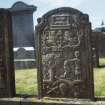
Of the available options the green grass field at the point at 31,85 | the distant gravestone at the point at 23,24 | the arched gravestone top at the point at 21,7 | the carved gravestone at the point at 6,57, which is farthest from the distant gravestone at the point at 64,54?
the arched gravestone top at the point at 21,7

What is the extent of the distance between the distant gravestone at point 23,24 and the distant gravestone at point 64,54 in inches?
302

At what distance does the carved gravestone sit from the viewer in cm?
626

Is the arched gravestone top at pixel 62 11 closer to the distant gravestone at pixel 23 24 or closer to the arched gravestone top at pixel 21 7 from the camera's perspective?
the distant gravestone at pixel 23 24

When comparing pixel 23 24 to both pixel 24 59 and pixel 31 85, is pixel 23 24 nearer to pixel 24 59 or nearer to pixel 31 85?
pixel 24 59

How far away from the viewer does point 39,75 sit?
607 centimetres

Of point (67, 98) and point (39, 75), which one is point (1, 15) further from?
point (67, 98)

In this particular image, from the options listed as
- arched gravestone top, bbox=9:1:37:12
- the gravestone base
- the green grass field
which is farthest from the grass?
arched gravestone top, bbox=9:1:37:12

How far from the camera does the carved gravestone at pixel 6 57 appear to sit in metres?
6.26

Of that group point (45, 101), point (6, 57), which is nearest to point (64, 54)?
point (45, 101)

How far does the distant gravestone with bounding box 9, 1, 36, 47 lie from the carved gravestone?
289 inches

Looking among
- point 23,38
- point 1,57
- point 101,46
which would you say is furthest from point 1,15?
point 101,46

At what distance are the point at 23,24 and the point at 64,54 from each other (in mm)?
8909

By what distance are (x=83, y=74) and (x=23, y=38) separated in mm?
8527

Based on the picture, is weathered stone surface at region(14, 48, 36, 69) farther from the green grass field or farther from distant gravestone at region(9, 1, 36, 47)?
the green grass field
